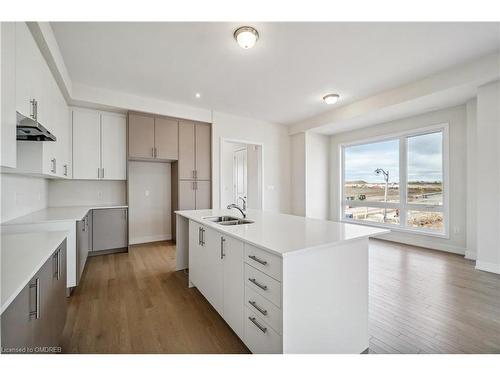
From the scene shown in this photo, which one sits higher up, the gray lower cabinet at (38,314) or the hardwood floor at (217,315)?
the gray lower cabinet at (38,314)

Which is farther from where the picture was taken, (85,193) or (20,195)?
(85,193)

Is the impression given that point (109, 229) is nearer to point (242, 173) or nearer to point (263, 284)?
point (263, 284)

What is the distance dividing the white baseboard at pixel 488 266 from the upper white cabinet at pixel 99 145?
18.6 ft

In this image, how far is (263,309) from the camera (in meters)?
1.39

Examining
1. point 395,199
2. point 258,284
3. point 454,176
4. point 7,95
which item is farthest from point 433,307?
point 7,95

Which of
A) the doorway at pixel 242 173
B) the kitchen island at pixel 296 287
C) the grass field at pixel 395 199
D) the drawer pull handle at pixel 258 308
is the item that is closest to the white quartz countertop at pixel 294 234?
the kitchen island at pixel 296 287

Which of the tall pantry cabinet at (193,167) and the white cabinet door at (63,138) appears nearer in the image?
the white cabinet door at (63,138)

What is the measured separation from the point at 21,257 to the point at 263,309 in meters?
1.34

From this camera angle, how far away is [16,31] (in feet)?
5.09

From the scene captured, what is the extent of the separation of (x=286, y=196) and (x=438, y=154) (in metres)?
3.28

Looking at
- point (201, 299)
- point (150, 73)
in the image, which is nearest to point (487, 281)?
point (201, 299)

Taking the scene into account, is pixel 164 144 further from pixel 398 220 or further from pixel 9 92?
pixel 398 220

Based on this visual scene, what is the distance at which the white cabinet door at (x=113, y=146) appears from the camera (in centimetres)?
402

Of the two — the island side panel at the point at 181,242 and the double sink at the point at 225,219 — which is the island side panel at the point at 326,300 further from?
the island side panel at the point at 181,242
